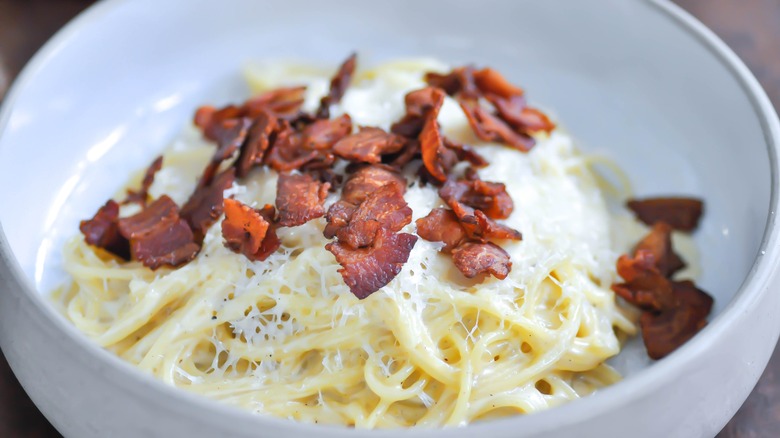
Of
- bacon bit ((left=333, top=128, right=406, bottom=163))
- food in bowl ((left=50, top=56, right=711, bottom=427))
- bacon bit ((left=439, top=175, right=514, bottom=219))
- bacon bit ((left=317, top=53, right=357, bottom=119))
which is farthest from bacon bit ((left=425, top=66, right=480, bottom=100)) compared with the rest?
bacon bit ((left=439, top=175, right=514, bottom=219))

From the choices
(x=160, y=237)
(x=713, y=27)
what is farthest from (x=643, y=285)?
(x=713, y=27)

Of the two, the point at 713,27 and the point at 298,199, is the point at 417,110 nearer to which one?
the point at 298,199

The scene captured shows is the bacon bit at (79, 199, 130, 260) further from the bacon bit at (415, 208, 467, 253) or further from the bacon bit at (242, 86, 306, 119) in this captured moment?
the bacon bit at (415, 208, 467, 253)

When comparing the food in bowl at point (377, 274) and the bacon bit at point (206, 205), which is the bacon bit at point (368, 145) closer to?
the food in bowl at point (377, 274)

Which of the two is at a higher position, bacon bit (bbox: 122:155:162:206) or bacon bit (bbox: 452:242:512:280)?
bacon bit (bbox: 452:242:512:280)

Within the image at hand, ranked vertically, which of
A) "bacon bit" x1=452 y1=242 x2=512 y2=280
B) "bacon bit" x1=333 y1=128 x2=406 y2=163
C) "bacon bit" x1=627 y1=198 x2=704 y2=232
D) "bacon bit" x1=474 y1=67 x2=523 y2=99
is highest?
"bacon bit" x1=474 y1=67 x2=523 y2=99

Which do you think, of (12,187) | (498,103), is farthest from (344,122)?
(12,187)

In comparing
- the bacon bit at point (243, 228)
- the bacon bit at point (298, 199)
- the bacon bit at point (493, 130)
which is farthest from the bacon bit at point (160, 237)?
the bacon bit at point (493, 130)
